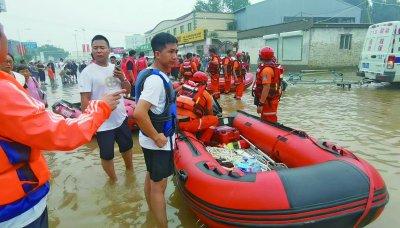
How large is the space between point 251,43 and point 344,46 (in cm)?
759

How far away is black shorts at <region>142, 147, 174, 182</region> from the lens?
2504 millimetres

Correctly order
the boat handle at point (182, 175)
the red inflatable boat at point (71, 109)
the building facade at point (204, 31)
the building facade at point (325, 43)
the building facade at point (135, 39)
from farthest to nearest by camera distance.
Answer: the building facade at point (135, 39) < the building facade at point (204, 31) < the building facade at point (325, 43) < the red inflatable boat at point (71, 109) < the boat handle at point (182, 175)

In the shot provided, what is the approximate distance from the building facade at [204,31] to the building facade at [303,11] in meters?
3.25

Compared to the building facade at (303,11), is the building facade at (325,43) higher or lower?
lower

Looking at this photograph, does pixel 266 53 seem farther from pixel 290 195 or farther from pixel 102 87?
pixel 290 195

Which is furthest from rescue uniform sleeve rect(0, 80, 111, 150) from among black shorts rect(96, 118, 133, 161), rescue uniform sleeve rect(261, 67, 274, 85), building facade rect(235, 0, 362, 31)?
building facade rect(235, 0, 362, 31)

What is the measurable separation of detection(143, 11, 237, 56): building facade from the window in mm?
9686

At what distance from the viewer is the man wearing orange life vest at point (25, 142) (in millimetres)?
1229

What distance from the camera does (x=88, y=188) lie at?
12.5 feet

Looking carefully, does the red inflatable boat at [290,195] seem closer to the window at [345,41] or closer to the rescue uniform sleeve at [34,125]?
the rescue uniform sleeve at [34,125]

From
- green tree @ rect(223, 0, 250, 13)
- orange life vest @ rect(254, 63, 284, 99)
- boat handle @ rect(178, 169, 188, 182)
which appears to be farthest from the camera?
green tree @ rect(223, 0, 250, 13)

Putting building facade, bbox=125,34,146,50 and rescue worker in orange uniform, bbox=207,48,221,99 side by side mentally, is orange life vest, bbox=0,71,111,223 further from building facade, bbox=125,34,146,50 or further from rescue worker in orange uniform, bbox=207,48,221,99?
building facade, bbox=125,34,146,50

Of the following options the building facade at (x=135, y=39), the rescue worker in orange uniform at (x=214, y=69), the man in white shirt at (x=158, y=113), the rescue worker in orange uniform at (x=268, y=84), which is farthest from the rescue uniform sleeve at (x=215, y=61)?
the building facade at (x=135, y=39)

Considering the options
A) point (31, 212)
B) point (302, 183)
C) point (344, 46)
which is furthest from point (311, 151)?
point (344, 46)
